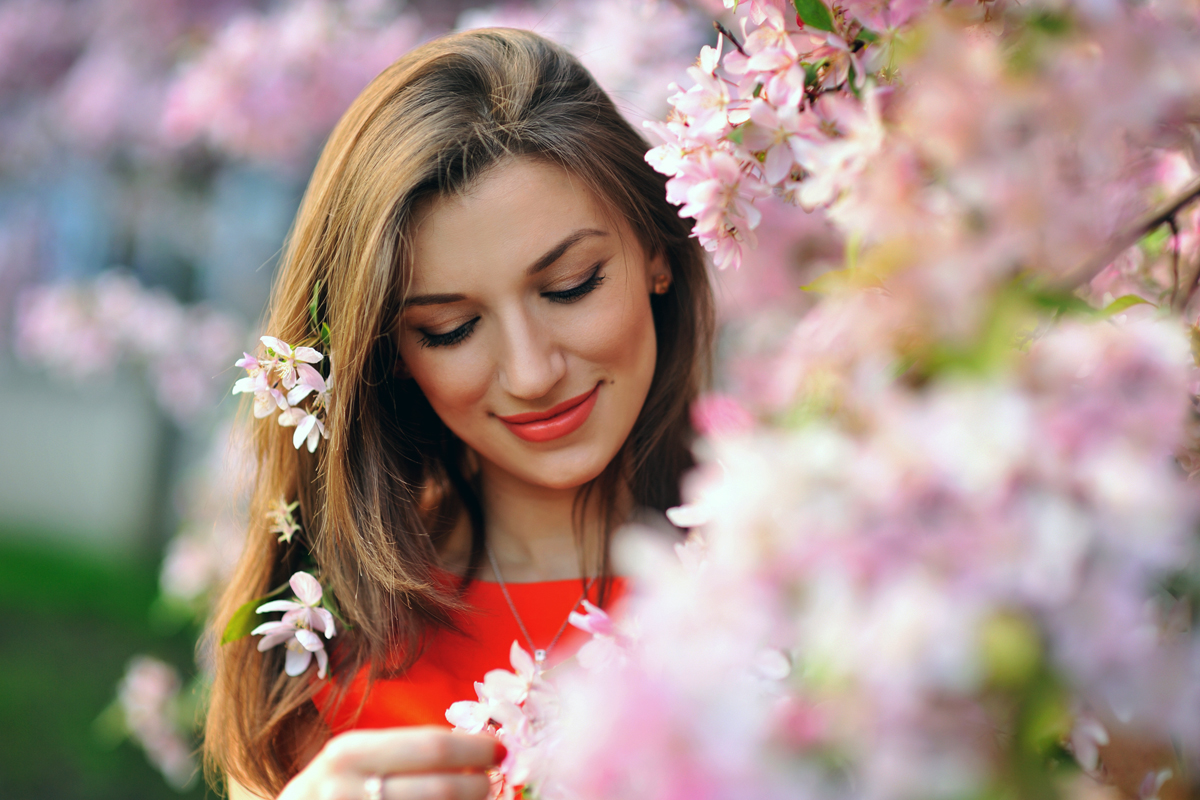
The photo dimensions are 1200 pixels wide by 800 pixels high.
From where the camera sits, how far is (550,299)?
1.27m

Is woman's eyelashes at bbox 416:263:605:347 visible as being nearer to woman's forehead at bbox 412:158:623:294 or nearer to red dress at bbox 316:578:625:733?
woman's forehead at bbox 412:158:623:294

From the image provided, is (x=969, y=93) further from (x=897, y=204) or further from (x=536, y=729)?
(x=536, y=729)

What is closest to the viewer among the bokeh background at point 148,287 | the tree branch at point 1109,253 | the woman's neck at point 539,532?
the tree branch at point 1109,253

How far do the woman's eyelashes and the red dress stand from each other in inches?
17.3

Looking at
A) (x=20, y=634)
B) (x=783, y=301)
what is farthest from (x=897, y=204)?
(x=20, y=634)

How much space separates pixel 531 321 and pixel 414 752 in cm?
61

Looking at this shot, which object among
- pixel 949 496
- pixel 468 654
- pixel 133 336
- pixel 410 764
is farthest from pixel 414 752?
pixel 133 336

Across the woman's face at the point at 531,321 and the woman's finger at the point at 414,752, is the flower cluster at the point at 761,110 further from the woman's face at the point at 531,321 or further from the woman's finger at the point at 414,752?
the woman's finger at the point at 414,752

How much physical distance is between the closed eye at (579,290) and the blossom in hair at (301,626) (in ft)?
1.71

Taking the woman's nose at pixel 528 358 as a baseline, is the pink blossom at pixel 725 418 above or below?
above

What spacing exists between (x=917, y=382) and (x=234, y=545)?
→ 8.39 ft

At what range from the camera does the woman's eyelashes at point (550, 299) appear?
4.19ft

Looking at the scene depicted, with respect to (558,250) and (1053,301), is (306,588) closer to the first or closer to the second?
(558,250)

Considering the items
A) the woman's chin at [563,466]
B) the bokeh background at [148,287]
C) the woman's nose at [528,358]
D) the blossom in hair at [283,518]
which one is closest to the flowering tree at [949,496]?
the woman's nose at [528,358]
